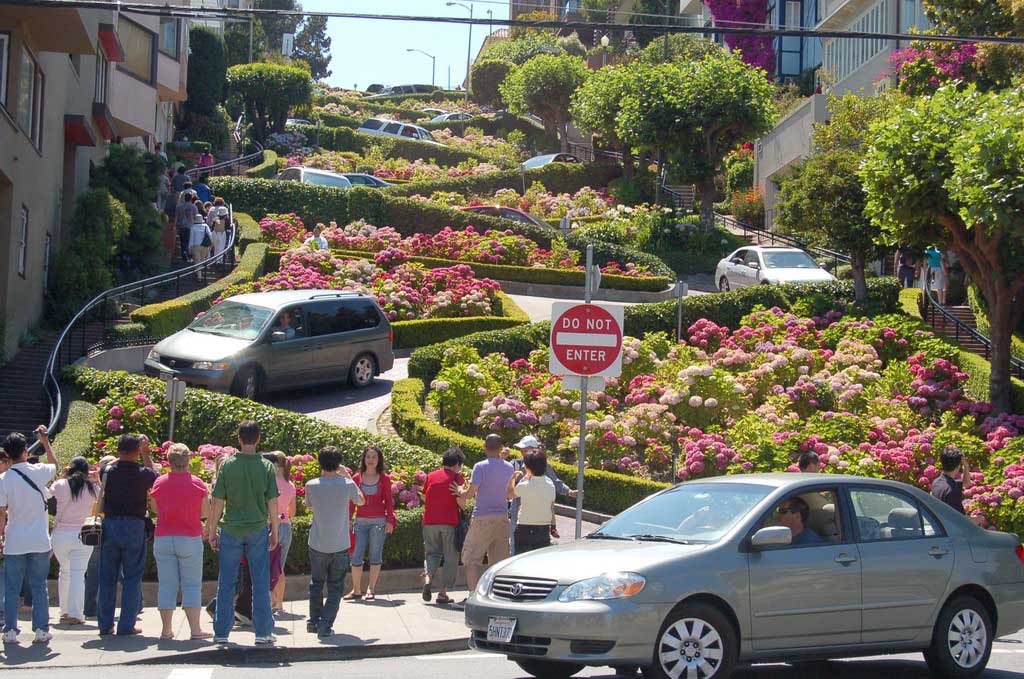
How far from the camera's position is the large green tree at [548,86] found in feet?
243

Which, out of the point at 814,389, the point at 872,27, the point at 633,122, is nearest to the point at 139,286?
the point at 814,389

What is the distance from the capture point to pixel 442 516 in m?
13.0

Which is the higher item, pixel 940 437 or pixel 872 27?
pixel 872 27

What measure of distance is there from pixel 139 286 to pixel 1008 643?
60.1ft

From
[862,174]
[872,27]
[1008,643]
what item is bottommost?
[1008,643]

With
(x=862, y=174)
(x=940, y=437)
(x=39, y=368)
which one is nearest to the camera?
(x=940, y=437)

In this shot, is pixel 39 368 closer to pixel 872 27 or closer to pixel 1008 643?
pixel 1008 643

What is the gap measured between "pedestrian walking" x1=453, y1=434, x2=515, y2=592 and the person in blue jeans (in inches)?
118

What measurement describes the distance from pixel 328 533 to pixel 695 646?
367cm

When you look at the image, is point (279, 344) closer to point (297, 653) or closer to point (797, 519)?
point (297, 653)

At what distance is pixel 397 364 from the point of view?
2628cm

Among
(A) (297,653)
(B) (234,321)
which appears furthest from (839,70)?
(A) (297,653)

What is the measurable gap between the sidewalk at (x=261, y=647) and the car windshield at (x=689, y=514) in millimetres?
2074

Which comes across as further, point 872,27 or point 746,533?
point 872,27
